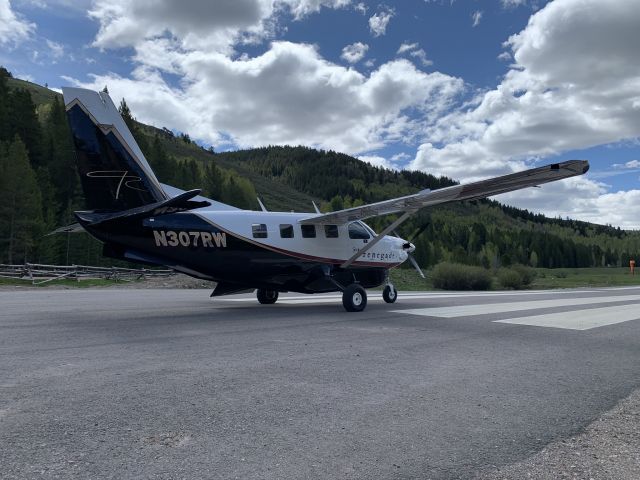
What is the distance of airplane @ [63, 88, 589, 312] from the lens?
10.4m

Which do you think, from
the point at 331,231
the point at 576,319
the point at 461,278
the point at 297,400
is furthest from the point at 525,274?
the point at 297,400

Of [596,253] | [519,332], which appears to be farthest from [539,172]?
[596,253]

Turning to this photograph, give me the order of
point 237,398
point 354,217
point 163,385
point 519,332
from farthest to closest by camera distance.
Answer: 1. point 354,217
2. point 519,332
3. point 163,385
4. point 237,398

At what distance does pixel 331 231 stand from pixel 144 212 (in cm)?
588

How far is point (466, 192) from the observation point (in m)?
12.0

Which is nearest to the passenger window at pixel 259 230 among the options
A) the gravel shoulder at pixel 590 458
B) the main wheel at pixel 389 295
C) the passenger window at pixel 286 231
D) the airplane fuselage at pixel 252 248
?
the airplane fuselage at pixel 252 248

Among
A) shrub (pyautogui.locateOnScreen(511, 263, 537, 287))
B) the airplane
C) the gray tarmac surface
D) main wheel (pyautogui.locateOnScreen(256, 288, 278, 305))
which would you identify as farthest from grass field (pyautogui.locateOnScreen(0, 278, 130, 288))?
shrub (pyautogui.locateOnScreen(511, 263, 537, 287))

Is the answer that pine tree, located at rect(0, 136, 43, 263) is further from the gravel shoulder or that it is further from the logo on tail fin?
the gravel shoulder

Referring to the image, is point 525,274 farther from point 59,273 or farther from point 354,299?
point 59,273

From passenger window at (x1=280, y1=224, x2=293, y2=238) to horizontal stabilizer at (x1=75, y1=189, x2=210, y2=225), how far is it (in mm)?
3088

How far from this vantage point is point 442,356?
22.7 feet

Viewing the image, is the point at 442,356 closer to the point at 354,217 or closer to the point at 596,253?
the point at 354,217

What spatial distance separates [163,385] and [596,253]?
200308 mm

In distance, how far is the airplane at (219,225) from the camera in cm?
1039
